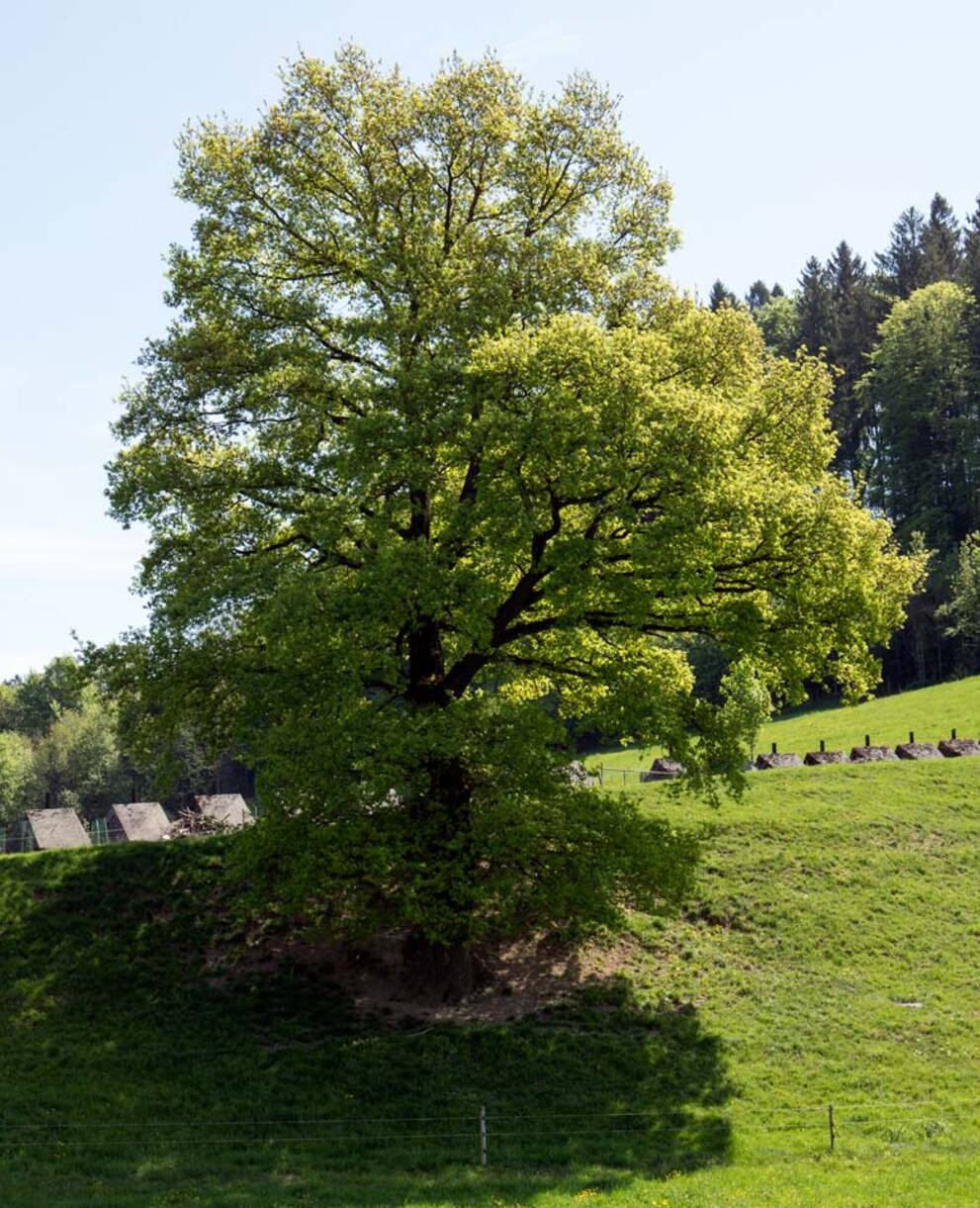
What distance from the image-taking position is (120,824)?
43.6 m

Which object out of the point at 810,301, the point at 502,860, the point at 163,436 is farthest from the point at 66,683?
the point at 810,301

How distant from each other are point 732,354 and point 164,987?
2007 centimetres

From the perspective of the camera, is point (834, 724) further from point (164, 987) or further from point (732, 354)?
point (164, 987)

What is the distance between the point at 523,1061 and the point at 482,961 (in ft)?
13.7

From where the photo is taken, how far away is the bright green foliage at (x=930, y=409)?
308 ft

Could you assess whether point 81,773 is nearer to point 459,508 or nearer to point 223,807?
point 223,807

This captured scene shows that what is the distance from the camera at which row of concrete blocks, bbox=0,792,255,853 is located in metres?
40.7

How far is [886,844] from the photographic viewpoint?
38625mm

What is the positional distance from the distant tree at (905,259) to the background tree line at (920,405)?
201 mm

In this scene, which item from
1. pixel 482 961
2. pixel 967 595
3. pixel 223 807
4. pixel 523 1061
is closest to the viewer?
pixel 523 1061

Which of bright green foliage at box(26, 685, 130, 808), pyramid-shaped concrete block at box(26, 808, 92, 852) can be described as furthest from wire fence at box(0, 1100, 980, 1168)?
bright green foliage at box(26, 685, 130, 808)

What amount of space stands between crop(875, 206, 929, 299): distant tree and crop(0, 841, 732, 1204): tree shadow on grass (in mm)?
93456

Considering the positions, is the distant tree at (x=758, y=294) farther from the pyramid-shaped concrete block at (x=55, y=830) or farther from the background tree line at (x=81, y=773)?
the pyramid-shaped concrete block at (x=55, y=830)

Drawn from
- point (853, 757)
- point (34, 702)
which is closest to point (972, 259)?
point (853, 757)
